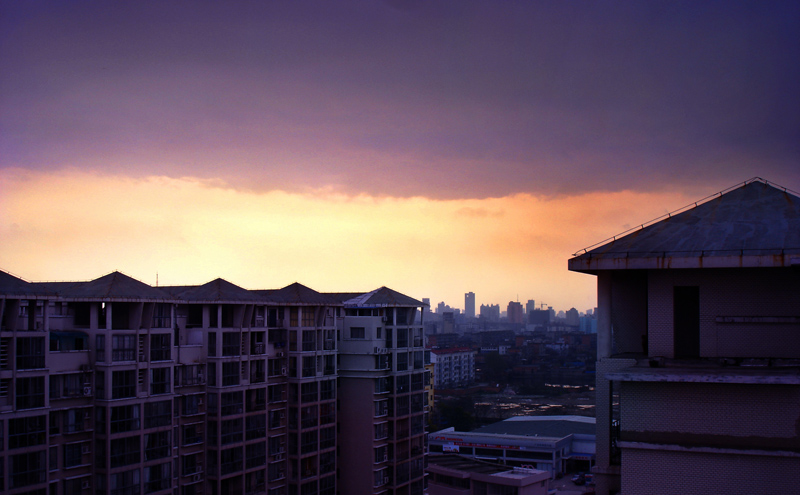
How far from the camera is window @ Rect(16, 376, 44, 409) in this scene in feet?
41.5

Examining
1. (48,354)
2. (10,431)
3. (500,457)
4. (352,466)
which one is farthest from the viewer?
(500,457)

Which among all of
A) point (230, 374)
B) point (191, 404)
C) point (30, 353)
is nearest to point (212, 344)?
point (230, 374)

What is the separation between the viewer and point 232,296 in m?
17.7

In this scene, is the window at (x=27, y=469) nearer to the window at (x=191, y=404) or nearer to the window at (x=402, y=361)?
the window at (x=191, y=404)

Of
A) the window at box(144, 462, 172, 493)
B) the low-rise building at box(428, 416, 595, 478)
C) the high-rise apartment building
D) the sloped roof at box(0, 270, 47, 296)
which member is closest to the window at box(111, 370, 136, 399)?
the high-rise apartment building

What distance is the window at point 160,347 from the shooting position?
49.8 feet

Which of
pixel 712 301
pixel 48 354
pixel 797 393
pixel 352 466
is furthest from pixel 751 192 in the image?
pixel 352 466

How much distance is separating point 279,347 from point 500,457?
2495cm

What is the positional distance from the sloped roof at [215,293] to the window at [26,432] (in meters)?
4.67

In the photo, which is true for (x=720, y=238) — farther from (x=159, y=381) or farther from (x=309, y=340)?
(x=309, y=340)

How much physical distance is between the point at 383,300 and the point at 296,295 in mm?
3796

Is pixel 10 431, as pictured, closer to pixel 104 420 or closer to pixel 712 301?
pixel 104 420

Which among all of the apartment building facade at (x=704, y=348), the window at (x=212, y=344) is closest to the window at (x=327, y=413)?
the window at (x=212, y=344)

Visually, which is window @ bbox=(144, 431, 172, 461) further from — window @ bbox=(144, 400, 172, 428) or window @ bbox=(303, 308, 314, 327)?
window @ bbox=(303, 308, 314, 327)
